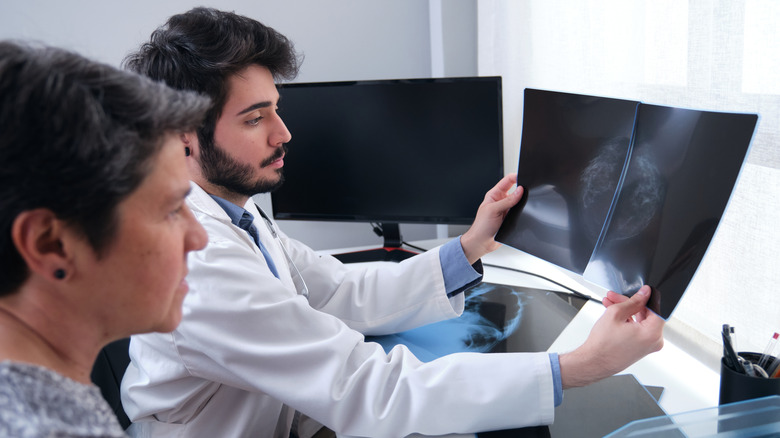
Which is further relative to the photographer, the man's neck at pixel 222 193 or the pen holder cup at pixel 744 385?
the man's neck at pixel 222 193

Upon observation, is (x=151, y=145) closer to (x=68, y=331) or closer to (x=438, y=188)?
(x=68, y=331)

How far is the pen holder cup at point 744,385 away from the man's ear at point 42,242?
727mm

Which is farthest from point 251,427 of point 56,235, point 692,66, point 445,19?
point 445,19

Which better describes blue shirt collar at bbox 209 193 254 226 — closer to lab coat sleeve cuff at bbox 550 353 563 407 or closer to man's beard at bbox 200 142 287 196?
man's beard at bbox 200 142 287 196

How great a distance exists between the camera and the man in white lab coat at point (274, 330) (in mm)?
820

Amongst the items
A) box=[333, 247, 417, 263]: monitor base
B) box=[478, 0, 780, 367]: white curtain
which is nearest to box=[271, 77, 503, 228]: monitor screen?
box=[333, 247, 417, 263]: monitor base

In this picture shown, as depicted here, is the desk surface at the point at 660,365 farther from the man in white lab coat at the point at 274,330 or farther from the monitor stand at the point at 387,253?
the monitor stand at the point at 387,253

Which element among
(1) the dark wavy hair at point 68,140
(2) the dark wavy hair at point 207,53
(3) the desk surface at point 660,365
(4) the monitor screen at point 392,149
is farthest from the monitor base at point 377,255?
(1) the dark wavy hair at point 68,140

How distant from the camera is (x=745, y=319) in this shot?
38.6 inches

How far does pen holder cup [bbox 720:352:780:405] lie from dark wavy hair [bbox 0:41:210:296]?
2.27 ft

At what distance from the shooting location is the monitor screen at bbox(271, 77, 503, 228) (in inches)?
57.9

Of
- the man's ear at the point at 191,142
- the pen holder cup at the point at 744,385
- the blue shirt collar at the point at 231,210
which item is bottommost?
the pen holder cup at the point at 744,385

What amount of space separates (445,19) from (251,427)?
1.37 m

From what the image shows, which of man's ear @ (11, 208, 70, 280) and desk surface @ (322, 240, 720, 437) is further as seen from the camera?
desk surface @ (322, 240, 720, 437)
